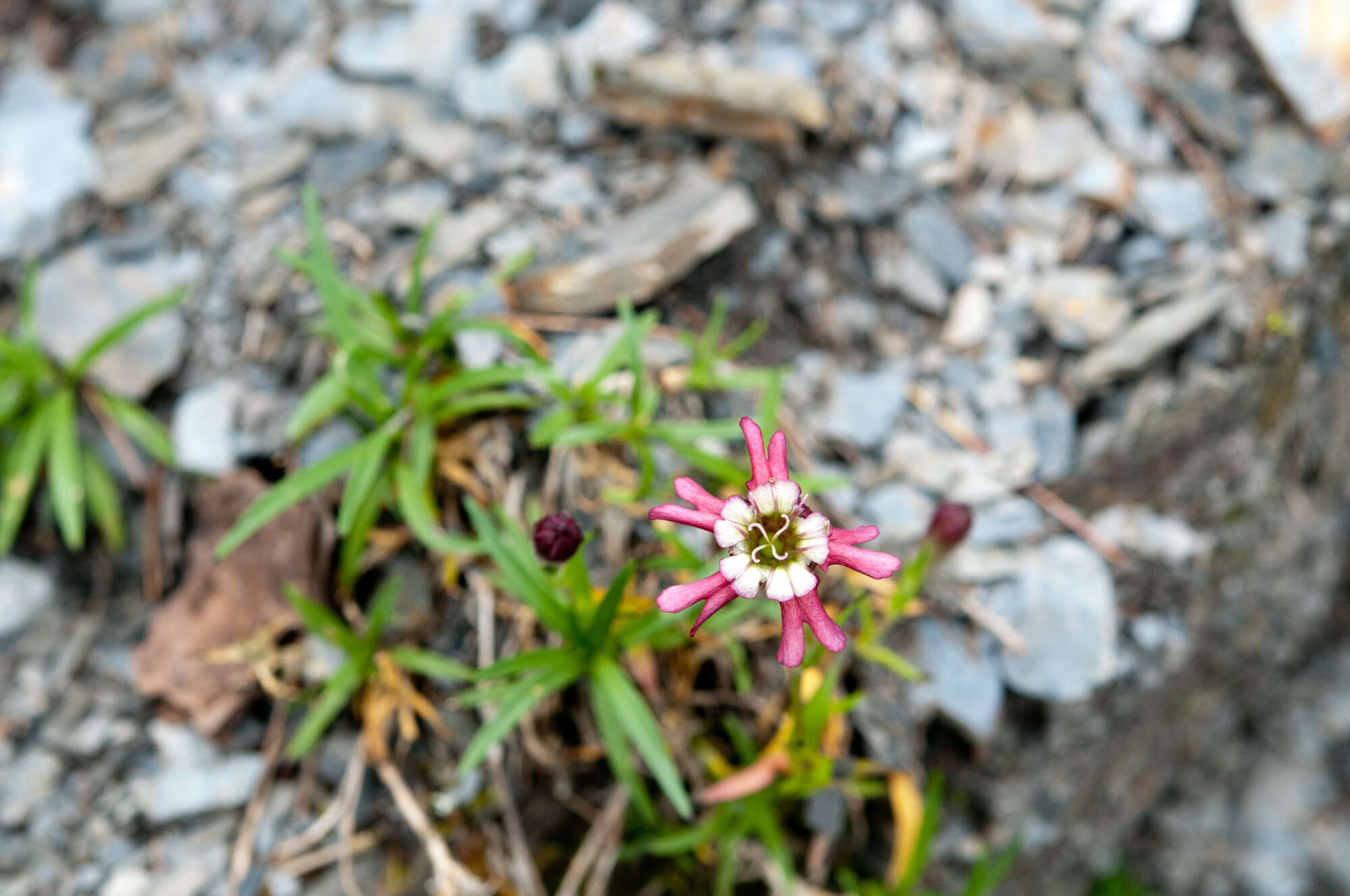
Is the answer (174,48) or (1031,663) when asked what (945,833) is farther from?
(174,48)

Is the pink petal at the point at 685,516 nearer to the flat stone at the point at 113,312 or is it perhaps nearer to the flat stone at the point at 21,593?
the flat stone at the point at 113,312

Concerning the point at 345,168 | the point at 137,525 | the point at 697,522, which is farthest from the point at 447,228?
the point at 697,522

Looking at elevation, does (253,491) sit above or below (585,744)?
above

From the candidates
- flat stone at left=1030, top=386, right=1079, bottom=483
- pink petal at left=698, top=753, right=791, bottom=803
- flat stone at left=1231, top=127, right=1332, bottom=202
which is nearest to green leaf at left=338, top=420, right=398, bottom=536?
pink petal at left=698, top=753, right=791, bottom=803

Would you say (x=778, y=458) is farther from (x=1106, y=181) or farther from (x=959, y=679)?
(x=1106, y=181)

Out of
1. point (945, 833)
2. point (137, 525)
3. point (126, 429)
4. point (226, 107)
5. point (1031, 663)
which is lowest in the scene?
point (945, 833)

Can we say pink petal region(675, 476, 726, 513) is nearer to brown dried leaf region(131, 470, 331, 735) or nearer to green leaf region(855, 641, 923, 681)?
green leaf region(855, 641, 923, 681)

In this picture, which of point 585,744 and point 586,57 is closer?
point 585,744

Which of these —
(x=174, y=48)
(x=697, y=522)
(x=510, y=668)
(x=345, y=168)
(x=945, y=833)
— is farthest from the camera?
(x=174, y=48)
